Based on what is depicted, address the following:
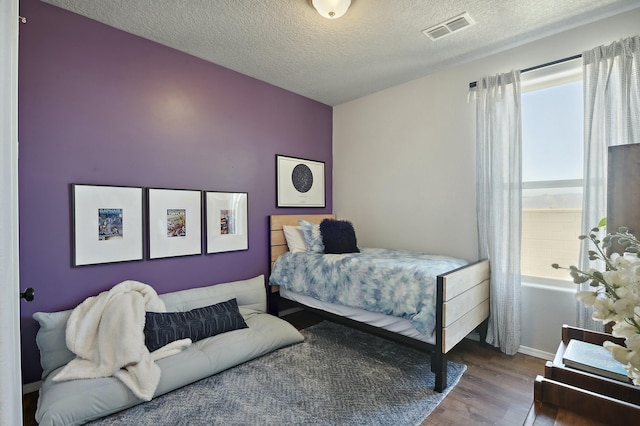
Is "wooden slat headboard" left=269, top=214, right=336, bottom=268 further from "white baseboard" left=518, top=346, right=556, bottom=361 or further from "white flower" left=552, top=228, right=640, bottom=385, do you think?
"white flower" left=552, top=228, right=640, bottom=385

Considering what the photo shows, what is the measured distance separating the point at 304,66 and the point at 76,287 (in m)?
2.72

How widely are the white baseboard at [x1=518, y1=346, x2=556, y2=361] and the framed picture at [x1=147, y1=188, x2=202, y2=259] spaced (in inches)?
119

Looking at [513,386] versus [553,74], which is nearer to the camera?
[513,386]

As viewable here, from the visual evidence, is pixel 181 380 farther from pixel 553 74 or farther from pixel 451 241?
pixel 553 74

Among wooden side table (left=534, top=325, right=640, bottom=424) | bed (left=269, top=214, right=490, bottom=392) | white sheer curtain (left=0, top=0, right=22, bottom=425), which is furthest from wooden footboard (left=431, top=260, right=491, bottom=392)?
white sheer curtain (left=0, top=0, right=22, bottom=425)

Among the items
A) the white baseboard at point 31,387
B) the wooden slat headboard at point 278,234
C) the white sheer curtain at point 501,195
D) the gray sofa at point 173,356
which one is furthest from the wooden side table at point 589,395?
the white baseboard at point 31,387

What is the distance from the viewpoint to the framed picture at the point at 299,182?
3.62 meters

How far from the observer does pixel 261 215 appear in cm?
343

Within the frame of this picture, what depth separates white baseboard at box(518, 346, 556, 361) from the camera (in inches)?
98.7

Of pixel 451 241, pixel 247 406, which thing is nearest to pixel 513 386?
pixel 451 241

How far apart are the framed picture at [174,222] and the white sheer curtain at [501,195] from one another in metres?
2.64

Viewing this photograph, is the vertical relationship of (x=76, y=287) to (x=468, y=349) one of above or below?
above

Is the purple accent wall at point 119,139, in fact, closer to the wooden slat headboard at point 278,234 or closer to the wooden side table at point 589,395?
the wooden slat headboard at point 278,234

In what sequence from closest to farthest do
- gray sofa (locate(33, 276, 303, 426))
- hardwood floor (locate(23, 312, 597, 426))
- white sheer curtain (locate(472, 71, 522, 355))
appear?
gray sofa (locate(33, 276, 303, 426)), hardwood floor (locate(23, 312, 597, 426)), white sheer curtain (locate(472, 71, 522, 355))
